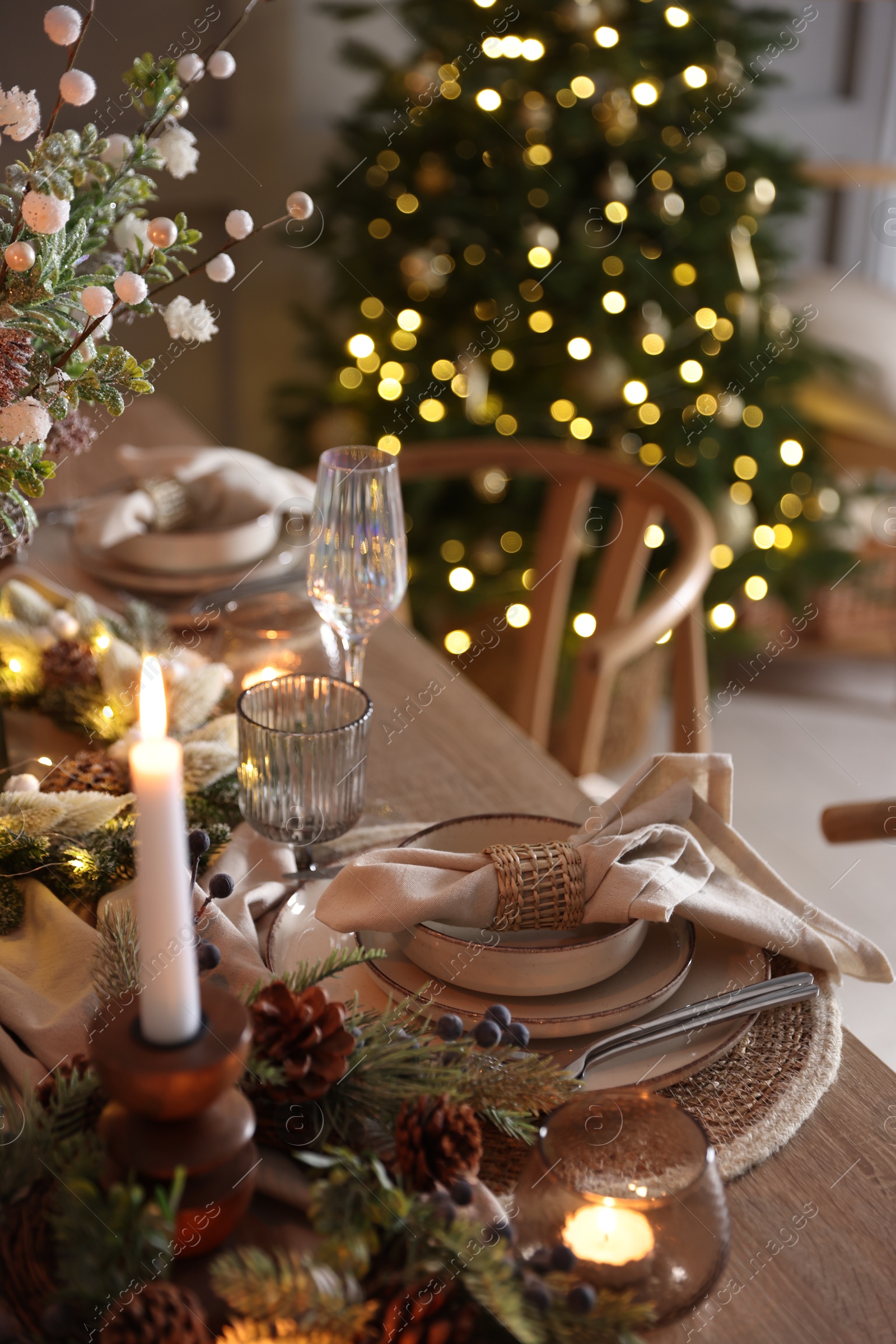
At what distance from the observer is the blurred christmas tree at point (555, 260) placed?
7.55 feet

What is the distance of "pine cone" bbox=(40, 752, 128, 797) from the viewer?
2.60 feet

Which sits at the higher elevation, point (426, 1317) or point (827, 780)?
point (426, 1317)

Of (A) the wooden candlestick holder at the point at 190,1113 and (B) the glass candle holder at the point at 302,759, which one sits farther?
(B) the glass candle holder at the point at 302,759

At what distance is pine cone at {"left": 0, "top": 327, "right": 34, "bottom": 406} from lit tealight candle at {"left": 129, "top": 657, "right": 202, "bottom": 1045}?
→ 36 cm

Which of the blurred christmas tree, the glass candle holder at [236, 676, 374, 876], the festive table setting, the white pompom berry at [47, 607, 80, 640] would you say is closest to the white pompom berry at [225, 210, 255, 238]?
the festive table setting

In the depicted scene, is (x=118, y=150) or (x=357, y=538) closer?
(x=118, y=150)

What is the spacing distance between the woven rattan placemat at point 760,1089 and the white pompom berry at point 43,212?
0.54 metres

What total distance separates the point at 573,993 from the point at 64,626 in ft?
1.86

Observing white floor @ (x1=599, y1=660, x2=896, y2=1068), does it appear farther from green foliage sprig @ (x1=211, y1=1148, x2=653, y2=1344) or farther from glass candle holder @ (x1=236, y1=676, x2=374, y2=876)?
green foliage sprig @ (x1=211, y1=1148, x2=653, y2=1344)

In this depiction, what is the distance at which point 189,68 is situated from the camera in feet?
2.52

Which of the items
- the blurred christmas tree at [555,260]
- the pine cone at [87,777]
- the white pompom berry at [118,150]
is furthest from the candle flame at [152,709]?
the blurred christmas tree at [555,260]

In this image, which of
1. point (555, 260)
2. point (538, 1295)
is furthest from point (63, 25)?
point (555, 260)

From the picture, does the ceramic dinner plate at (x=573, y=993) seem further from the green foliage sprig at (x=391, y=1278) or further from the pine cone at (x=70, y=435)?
the pine cone at (x=70, y=435)

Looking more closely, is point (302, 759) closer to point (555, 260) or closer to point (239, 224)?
point (239, 224)
